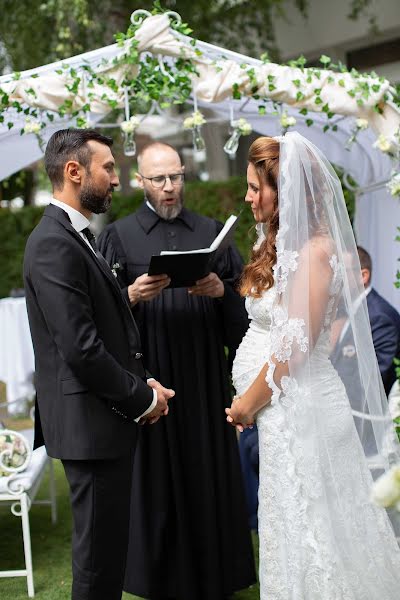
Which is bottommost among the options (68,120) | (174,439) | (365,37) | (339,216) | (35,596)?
(35,596)

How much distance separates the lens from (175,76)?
4.64 m

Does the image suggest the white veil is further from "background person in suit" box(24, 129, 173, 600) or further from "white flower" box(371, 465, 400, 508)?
"white flower" box(371, 465, 400, 508)

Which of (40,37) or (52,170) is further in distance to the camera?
(40,37)

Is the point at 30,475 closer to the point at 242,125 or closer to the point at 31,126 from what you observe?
the point at 31,126

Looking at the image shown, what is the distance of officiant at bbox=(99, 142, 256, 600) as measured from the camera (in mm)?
4336

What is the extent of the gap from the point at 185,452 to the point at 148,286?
974mm

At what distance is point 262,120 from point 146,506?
3.12 metres

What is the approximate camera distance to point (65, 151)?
3207mm

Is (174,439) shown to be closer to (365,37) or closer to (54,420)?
(54,420)

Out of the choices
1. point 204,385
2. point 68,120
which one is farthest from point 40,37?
point 204,385

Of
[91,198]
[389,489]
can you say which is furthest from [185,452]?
[389,489]

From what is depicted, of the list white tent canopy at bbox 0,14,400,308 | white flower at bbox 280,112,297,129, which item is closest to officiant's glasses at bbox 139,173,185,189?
white tent canopy at bbox 0,14,400,308

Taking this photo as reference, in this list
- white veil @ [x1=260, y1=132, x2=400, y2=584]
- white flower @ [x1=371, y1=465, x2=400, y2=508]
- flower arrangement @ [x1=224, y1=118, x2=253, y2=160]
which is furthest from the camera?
flower arrangement @ [x1=224, y1=118, x2=253, y2=160]

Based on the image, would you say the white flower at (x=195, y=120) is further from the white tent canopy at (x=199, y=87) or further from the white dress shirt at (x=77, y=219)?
the white dress shirt at (x=77, y=219)
